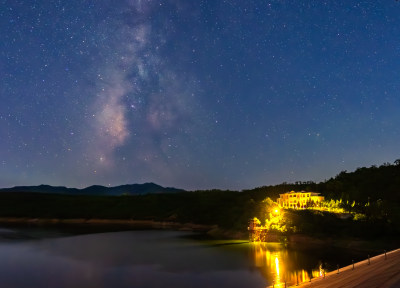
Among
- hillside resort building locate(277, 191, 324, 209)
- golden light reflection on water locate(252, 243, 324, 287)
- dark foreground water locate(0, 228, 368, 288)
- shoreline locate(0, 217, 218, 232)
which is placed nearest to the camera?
golden light reflection on water locate(252, 243, 324, 287)

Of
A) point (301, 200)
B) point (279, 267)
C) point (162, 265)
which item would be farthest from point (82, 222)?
point (279, 267)

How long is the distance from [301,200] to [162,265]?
212 ft

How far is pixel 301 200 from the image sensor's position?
110 m

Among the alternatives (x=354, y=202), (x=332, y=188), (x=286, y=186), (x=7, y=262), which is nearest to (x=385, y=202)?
(x=354, y=202)

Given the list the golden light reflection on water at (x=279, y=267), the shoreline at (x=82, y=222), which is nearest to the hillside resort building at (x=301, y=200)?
the golden light reflection on water at (x=279, y=267)

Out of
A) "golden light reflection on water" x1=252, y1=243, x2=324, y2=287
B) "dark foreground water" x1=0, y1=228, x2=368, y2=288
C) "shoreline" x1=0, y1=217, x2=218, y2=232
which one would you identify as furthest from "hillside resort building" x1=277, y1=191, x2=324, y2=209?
"shoreline" x1=0, y1=217, x2=218, y2=232

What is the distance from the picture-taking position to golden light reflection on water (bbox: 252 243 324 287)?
44.3 metres

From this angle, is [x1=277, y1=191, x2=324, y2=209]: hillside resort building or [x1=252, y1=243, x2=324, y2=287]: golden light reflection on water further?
[x1=277, y1=191, x2=324, y2=209]: hillside resort building

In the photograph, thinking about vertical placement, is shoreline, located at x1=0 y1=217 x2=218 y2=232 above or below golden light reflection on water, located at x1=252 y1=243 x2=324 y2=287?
above

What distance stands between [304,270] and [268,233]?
37459 millimetres

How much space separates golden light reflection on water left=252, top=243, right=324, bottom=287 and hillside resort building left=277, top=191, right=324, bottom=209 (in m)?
33.2

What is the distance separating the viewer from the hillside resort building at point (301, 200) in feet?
345

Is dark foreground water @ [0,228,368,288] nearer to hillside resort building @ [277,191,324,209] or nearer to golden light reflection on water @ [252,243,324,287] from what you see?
golden light reflection on water @ [252,243,324,287]

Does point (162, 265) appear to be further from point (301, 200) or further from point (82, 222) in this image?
point (82, 222)
